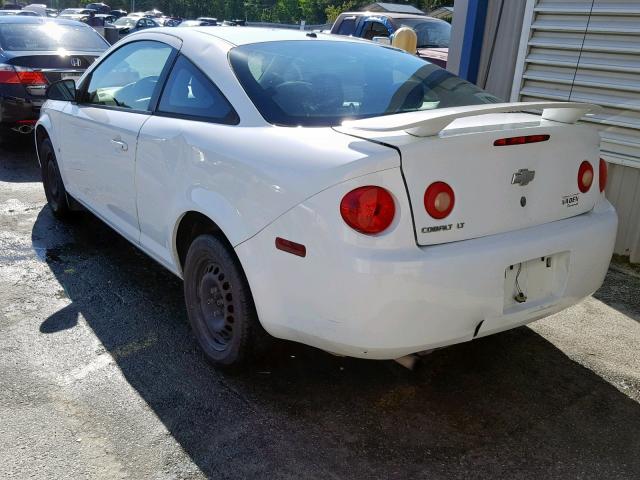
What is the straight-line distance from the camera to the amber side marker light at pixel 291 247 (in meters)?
2.46

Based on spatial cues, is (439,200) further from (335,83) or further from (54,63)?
(54,63)

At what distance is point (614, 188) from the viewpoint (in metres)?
5.04

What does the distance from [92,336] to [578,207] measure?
8.67ft

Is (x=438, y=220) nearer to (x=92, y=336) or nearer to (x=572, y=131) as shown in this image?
(x=572, y=131)

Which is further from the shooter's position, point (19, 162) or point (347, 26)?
point (347, 26)

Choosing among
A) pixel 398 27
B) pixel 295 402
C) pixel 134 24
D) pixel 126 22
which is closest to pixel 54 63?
pixel 398 27

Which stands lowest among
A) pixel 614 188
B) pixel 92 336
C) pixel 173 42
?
pixel 92 336

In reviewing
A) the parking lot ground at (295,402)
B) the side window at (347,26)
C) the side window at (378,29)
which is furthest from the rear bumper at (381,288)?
the side window at (347,26)

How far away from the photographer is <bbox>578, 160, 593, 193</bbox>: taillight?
116 inches

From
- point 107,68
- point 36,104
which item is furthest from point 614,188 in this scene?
point 36,104

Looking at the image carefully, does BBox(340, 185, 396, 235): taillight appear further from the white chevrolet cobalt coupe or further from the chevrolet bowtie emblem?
the chevrolet bowtie emblem

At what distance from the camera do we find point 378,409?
290 cm

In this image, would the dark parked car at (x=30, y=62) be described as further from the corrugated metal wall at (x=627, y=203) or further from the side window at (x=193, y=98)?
the corrugated metal wall at (x=627, y=203)

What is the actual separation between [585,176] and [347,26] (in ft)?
28.8
